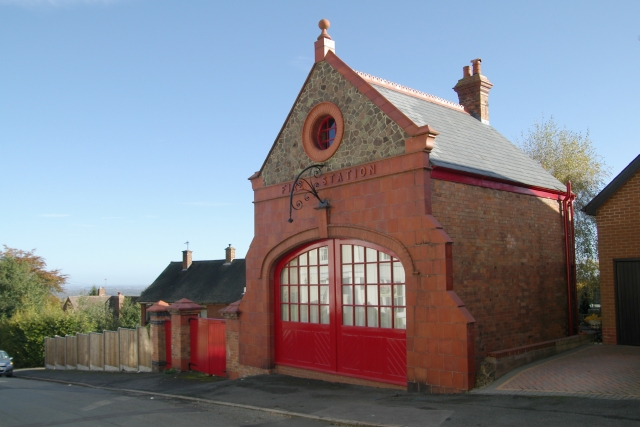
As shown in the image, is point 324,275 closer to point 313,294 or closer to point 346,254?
point 313,294

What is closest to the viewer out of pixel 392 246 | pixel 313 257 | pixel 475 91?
pixel 392 246

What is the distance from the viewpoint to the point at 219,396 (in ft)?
41.1

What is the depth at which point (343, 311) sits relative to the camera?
12.8 meters

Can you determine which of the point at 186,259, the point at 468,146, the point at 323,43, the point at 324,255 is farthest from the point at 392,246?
the point at 186,259

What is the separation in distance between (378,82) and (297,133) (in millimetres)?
2289

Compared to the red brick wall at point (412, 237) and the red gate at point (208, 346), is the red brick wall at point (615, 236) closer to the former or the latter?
the red brick wall at point (412, 237)

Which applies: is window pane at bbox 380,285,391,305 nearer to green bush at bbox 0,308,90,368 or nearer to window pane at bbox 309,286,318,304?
window pane at bbox 309,286,318,304

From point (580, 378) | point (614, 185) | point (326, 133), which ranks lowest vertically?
point (580, 378)

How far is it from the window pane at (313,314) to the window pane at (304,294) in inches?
9.1

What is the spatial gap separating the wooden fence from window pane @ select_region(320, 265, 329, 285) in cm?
841

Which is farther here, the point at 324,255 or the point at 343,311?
the point at 324,255

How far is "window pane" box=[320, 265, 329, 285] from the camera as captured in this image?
43.6 feet

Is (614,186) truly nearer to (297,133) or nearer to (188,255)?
(297,133)

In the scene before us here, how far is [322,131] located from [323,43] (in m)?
2.03
